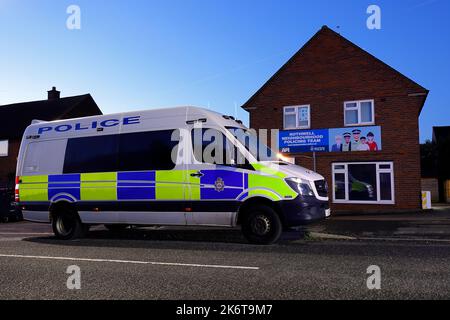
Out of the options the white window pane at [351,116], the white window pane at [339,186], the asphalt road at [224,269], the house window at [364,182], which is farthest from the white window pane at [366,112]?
the asphalt road at [224,269]

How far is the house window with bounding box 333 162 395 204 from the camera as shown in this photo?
1820 cm

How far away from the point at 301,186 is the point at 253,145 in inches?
54.0

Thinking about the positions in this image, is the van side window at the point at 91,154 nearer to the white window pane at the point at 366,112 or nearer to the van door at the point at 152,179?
the van door at the point at 152,179

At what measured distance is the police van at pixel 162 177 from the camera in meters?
8.10

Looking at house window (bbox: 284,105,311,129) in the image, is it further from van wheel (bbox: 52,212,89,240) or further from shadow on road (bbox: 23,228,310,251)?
van wheel (bbox: 52,212,89,240)

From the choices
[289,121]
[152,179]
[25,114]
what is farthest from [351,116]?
[25,114]

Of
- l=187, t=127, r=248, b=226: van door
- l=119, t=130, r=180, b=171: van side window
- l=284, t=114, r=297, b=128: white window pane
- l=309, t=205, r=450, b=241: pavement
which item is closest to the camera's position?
l=187, t=127, r=248, b=226: van door

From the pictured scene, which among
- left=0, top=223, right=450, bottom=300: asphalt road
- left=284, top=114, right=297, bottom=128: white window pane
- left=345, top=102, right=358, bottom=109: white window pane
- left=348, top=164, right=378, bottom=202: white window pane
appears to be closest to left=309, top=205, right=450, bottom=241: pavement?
left=0, top=223, right=450, bottom=300: asphalt road

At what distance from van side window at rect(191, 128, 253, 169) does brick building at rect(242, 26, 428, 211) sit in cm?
1152

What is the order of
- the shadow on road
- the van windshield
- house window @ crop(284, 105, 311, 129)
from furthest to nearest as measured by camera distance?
house window @ crop(284, 105, 311, 129), the shadow on road, the van windshield

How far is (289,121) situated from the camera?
20.2 meters

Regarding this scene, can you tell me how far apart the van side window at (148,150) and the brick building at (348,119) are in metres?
11.6

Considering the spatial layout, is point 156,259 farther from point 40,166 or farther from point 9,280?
point 40,166

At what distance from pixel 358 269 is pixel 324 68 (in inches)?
609
